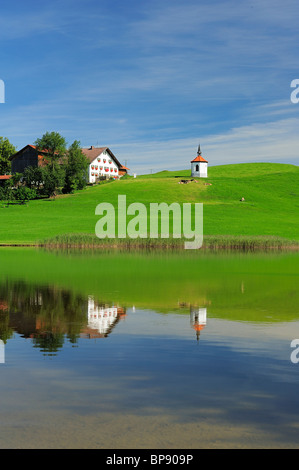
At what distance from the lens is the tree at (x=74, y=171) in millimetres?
143375

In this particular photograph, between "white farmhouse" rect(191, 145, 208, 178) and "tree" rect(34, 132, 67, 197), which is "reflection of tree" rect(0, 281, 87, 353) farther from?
"white farmhouse" rect(191, 145, 208, 178)

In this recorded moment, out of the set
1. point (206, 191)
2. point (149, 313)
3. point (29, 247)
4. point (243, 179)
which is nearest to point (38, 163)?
point (206, 191)

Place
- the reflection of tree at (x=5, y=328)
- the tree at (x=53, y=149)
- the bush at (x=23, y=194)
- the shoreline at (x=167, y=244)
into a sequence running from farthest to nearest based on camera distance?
the tree at (x=53, y=149) < the bush at (x=23, y=194) < the shoreline at (x=167, y=244) < the reflection of tree at (x=5, y=328)

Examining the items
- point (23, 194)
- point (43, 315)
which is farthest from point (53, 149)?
point (43, 315)

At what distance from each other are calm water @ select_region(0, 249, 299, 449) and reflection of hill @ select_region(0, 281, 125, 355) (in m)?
0.05

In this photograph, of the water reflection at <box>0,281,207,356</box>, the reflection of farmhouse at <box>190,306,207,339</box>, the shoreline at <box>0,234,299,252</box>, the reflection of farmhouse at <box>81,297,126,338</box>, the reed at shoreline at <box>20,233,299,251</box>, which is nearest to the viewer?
the water reflection at <box>0,281,207,356</box>

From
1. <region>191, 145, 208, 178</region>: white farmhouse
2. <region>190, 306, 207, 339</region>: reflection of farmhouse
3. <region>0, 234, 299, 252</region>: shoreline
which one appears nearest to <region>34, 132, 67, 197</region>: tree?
<region>191, 145, 208, 178</region>: white farmhouse

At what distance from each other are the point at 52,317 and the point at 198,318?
5.86m

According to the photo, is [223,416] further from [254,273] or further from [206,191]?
[206,191]

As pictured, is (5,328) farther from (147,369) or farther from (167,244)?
(167,244)

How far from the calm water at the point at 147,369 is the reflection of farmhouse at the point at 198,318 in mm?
41

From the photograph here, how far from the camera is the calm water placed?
9.36 metres

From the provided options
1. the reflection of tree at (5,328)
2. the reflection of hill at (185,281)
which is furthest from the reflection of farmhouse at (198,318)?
the reflection of tree at (5,328)

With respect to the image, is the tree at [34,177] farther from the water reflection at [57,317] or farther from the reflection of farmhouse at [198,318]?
the reflection of farmhouse at [198,318]
